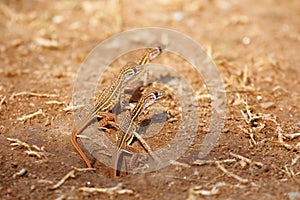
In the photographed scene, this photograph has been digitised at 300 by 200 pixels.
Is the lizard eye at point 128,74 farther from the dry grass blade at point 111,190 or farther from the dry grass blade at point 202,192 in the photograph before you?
the dry grass blade at point 202,192

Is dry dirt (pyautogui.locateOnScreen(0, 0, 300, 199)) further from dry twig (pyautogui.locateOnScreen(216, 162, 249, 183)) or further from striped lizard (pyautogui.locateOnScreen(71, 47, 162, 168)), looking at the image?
striped lizard (pyautogui.locateOnScreen(71, 47, 162, 168))

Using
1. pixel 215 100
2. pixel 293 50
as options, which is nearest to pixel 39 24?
pixel 215 100

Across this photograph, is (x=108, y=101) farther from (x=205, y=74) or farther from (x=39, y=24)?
(x=39, y=24)

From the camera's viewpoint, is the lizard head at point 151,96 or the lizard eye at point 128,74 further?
the lizard eye at point 128,74

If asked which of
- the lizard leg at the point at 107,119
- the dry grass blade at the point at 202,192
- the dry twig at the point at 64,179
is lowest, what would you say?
the dry grass blade at the point at 202,192

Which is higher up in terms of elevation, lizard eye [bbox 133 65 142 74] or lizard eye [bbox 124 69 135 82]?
lizard eye [bbox 133 65 142 74]

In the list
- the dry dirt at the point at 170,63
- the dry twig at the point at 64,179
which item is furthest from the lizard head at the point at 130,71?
the dry twig at the point at 64,179

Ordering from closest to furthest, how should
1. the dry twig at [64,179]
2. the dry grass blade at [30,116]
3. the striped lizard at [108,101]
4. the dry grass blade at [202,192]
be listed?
the dry grass blade at [202,192] < the dry twig at [64,179] < the striped lizard at [108,101] < the dry grass blade at [30,116]

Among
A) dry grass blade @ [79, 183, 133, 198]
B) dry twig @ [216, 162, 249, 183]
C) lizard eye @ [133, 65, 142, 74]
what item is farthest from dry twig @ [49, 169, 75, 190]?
lizard eye @ [133, 65, 142, 74]
